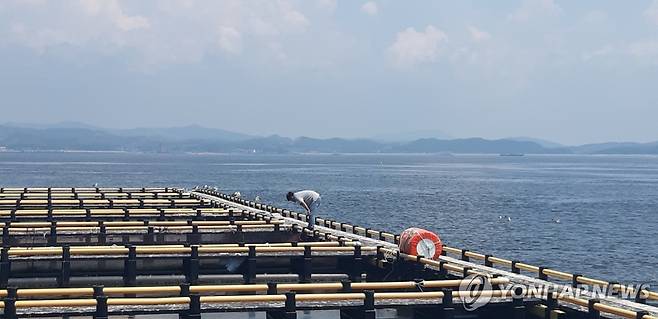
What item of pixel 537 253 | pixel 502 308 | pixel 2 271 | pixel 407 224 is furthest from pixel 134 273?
pixel 407 224

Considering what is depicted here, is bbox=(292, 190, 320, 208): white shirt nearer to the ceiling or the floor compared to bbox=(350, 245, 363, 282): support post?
nearer to the ceiling

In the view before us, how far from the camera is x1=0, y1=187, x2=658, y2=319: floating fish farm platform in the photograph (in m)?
23.2

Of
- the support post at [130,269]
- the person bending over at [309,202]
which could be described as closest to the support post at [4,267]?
the support post at [130,269]

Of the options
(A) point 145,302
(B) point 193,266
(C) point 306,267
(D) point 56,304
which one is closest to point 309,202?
(C) point 306,267

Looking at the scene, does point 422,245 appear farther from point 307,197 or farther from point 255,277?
point 307,197

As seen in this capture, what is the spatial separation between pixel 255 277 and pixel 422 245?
20.9ft

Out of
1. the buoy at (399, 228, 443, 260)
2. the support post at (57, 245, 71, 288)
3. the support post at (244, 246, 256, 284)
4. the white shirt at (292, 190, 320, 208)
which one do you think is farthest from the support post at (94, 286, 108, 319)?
the white shirt at (292, 190, 320, 208)

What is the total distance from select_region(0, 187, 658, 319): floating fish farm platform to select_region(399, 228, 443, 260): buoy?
465 millimetres

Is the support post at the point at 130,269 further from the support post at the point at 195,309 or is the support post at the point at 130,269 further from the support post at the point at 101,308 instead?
the support post at the point at 101,308

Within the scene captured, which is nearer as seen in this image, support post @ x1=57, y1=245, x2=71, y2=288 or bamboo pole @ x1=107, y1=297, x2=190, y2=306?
bamboo pole @ x1=107, y1=297, x2=190, y2=306

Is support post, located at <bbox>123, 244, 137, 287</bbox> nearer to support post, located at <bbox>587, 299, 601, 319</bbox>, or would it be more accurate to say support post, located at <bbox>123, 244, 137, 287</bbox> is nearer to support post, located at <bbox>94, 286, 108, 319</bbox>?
support post, located at <bbox>94, 286, 108, 319</bbox>

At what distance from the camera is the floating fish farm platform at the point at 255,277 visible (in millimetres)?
23156

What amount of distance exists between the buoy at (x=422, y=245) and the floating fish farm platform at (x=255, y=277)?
465mm

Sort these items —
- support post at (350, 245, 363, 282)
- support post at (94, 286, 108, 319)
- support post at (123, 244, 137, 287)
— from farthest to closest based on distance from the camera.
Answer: support post at (350, 245, 363, 282) < support post at (123, 244, 137, 287) < support post at (94, 286, 108, 319)
